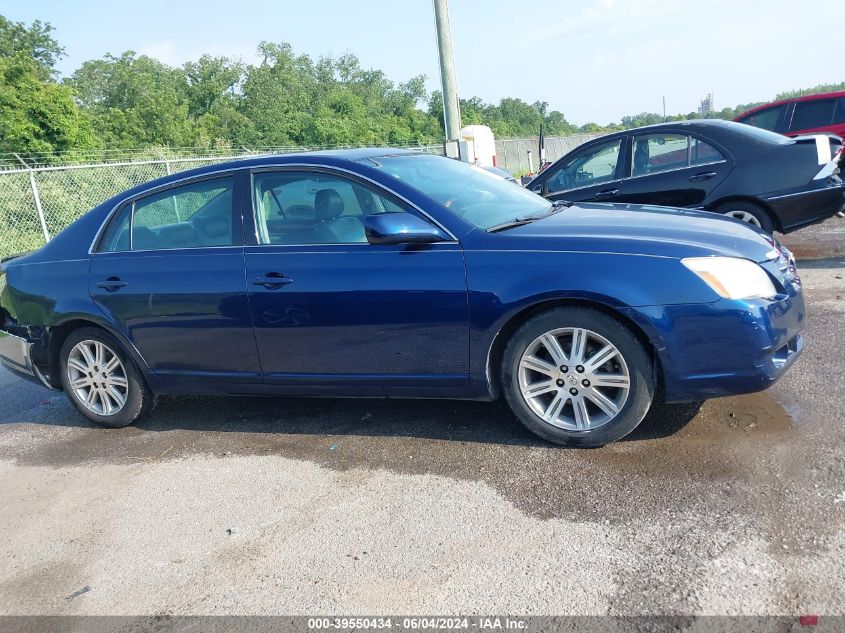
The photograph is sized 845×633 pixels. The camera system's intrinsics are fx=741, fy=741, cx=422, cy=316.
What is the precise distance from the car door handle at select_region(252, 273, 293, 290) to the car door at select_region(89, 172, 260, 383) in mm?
123

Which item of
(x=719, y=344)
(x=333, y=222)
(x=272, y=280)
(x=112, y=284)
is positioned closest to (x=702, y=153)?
(x=719, y=344)

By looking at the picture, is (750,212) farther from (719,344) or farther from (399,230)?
(399,230)

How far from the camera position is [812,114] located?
1262cm

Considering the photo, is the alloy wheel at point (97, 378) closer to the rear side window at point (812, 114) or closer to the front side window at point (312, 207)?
the front side window at point (312, 207)

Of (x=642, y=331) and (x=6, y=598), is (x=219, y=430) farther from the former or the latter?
(x=642, y=331)

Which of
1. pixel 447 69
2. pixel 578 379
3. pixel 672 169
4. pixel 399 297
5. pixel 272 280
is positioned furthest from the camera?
pixel 447 69

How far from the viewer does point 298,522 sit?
351cm

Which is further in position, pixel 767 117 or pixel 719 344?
pixel 767 117

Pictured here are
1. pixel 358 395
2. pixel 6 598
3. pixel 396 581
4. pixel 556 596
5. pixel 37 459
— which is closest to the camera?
pixel 556 596

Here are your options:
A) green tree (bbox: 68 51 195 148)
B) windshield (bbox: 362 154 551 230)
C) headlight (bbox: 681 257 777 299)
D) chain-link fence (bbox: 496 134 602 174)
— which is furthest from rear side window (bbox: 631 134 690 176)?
green tree (bbox: 68 51 195 148)

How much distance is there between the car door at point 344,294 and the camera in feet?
13.1

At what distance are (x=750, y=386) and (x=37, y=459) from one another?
13.9 ft

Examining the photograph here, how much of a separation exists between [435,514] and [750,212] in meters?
5.46

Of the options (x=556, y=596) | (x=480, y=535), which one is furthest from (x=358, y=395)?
(x=556, y=596)
